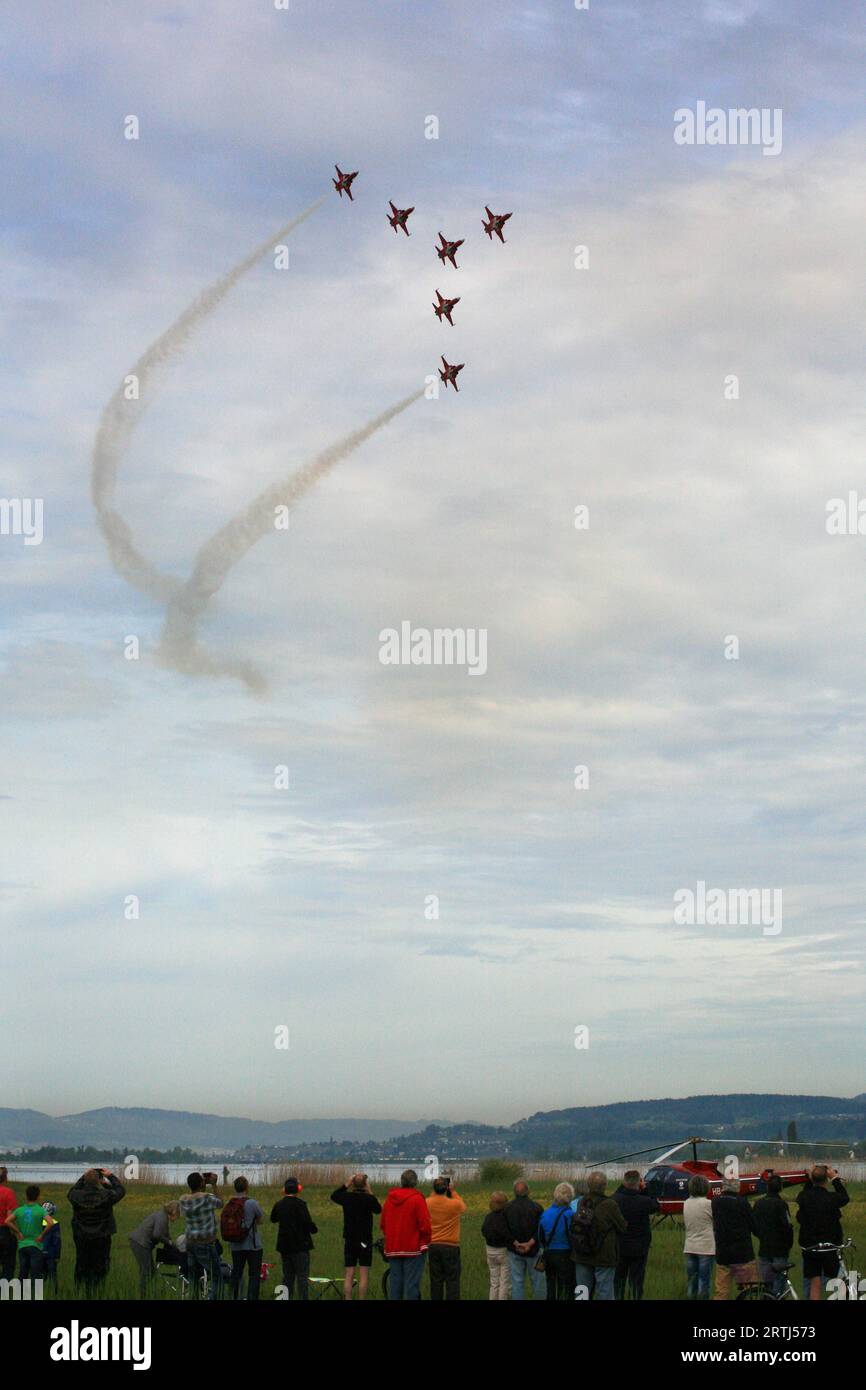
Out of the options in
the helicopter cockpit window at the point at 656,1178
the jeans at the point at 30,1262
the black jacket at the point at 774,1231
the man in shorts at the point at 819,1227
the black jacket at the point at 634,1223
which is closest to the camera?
the man in shorts at the point at 819,1227

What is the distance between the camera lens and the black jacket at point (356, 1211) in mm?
19750

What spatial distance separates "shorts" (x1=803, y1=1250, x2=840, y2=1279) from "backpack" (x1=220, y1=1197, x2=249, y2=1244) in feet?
23.9

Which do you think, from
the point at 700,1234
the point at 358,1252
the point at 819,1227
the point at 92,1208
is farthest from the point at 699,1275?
the point at 92,1208

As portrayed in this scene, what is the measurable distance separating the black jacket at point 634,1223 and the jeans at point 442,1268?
2196mm

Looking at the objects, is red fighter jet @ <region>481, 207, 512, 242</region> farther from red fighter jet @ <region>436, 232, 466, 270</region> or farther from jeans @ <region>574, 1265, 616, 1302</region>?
jeans @ <region>574, 1265, 616, 1302</region>

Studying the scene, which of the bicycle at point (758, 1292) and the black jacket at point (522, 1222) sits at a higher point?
the black jacket at point (522, 1222)

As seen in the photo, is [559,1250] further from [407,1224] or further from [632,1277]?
[407,1224]

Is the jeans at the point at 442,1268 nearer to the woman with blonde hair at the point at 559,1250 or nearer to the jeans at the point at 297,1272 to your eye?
the woman with blonde hair at the point at 559,1250

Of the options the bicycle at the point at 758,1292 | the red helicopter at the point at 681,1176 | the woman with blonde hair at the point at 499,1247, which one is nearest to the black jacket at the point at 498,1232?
the woman with blonde hair at the point at 499,1247

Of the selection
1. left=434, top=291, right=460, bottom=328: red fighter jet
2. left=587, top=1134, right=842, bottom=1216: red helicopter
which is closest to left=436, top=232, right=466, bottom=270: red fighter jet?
left=434, top=291, right=460, bottom=328: red fighter jet

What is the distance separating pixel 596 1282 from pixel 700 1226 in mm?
1774
